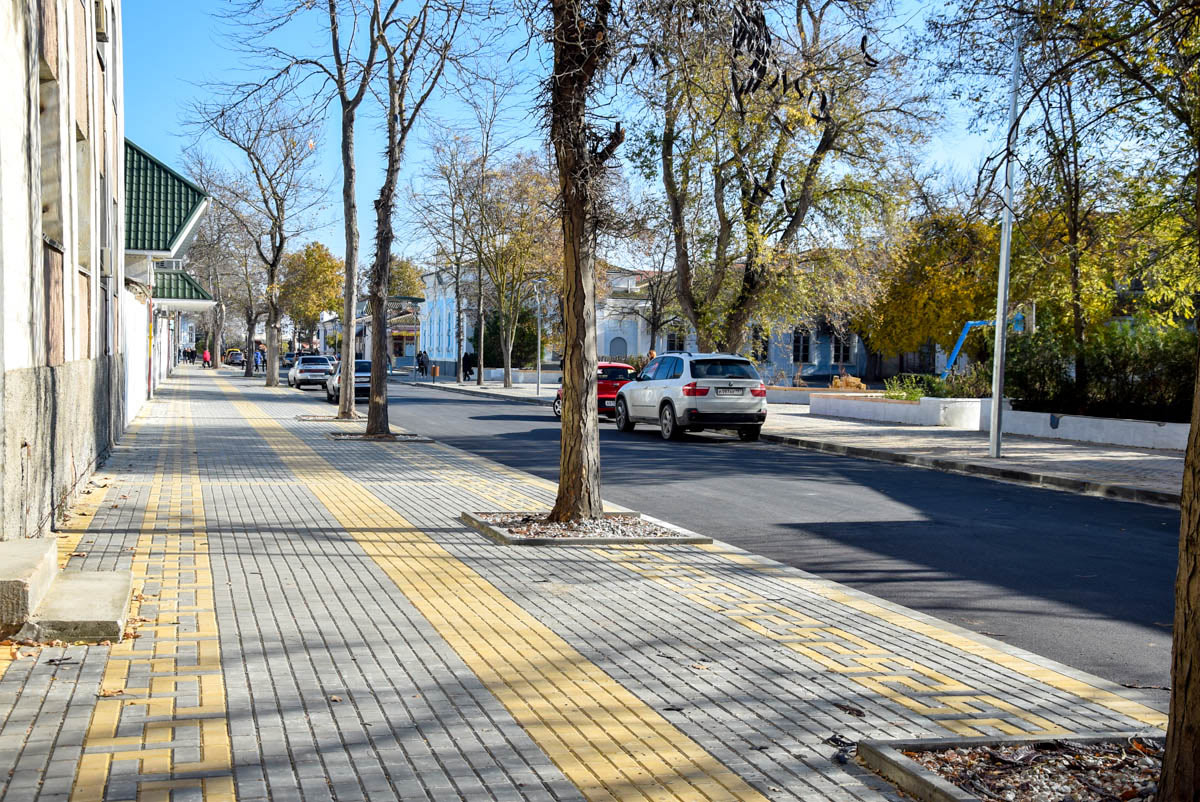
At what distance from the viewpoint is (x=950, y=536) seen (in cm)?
1070

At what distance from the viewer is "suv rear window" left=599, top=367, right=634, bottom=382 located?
2877cm

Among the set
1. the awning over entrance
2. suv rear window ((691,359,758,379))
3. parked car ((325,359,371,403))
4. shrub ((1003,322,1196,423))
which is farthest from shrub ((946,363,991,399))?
the awning over entrance

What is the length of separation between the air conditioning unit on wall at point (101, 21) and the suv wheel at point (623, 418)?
1300cm

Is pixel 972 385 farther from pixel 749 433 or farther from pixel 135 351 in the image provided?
pixel 135 351

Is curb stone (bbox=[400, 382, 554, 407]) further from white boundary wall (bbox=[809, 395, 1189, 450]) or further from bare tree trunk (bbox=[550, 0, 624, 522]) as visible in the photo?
bare tree trunk (bbox=[550, 0, 624, 522])

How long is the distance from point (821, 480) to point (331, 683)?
11385mm

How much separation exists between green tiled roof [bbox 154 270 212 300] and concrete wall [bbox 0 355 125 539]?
76.9 ft

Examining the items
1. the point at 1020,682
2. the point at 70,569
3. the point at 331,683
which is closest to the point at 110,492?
the point at 70,569

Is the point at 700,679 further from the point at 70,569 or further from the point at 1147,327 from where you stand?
the point at 1147,327

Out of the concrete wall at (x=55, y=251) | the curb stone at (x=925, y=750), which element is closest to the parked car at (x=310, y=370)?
the concrete wall at (x=55, y=251)

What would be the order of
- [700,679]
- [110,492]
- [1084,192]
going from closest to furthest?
1. [700,679]
2. [110,492]
3. [1084,192]

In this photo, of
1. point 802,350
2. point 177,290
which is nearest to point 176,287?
point 177,290

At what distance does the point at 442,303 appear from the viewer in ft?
291

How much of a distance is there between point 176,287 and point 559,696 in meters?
34.7
